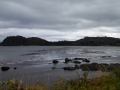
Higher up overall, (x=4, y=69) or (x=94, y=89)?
(x=94, y=89)

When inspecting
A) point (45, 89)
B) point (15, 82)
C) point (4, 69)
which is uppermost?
point (15, 82)

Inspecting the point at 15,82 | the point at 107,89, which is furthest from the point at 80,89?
the point at 15,82

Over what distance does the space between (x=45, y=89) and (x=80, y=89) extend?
155cm

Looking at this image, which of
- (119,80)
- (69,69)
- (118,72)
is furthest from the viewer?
(69,69)

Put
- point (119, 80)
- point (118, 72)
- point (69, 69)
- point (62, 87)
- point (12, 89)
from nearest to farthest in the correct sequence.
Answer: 1. point (12, 89)
2. point (62, 87)
3. point (119, 80)
4. point (118, 72)
5. point (69, 69)

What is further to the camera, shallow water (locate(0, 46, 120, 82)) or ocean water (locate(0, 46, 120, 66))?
ocean water (locate(0, 46, 120, 66))

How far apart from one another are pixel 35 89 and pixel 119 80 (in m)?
4.06

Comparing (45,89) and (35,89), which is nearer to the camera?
(35,89)

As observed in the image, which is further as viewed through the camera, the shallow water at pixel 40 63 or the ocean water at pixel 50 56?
the ocean water at pixel 50 56

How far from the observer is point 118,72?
31.7 ft

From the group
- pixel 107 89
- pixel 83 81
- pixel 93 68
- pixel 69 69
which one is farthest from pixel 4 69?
pixel 107 89

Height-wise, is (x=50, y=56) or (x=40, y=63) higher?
(x=50, y=56)

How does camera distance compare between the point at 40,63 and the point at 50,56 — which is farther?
the point at 50,56

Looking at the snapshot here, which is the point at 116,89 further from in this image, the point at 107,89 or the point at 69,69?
the point at 69,69
